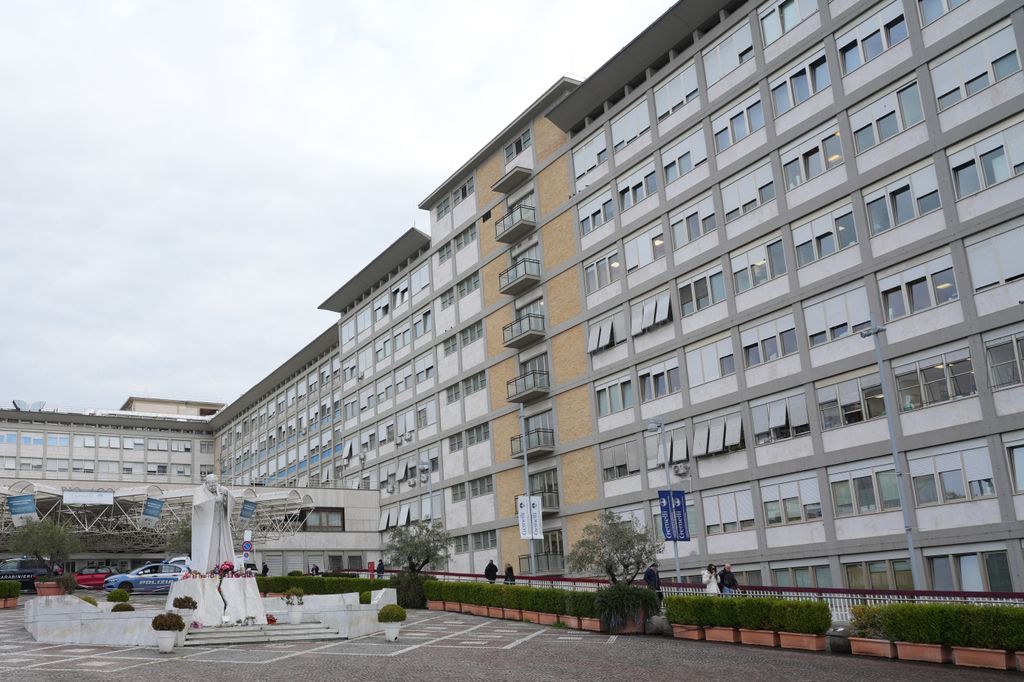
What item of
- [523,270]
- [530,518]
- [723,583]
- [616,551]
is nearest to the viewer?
[723,583]

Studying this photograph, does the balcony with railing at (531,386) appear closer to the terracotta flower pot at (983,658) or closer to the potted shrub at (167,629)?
the potted shrub at (167,629)

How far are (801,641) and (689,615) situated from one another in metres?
3.43

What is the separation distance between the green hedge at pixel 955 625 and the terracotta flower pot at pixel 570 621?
9895 mm

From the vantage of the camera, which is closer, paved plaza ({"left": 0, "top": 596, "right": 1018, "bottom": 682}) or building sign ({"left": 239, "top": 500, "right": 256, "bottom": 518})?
paved plaza ({"left": 0, "top": 596, "right": 1018, "bottom": 682})

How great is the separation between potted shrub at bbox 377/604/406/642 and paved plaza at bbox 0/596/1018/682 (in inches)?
11.3

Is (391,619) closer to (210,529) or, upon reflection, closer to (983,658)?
(210,529)

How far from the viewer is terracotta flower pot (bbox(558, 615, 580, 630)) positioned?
27.4 meters

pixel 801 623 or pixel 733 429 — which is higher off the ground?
pixel 733 429

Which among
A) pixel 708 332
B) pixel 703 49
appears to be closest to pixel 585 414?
pixel 708 332

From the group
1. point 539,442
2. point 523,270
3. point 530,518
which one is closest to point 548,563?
point 539,442

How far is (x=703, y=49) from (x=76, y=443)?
243 feet

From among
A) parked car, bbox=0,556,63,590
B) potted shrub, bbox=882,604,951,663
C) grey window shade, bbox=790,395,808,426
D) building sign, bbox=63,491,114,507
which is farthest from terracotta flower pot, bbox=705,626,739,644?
parked car, bbox=0,556,63,590

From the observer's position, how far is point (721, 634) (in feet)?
76.1

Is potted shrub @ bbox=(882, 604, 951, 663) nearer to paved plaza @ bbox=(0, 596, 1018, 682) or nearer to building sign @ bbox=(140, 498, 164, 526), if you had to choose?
paved plaza @ bbox=(0, 596, 1018, 682)
